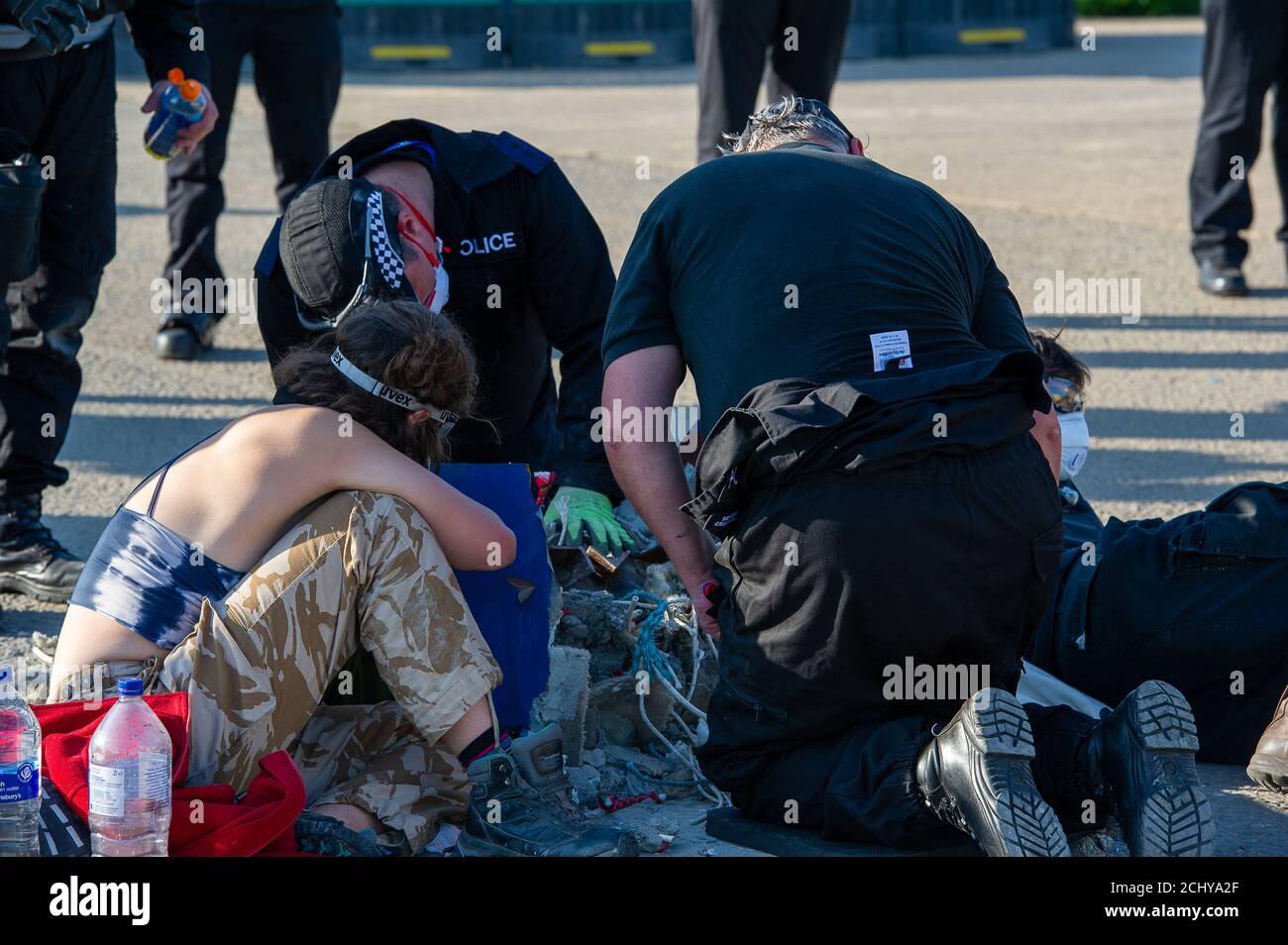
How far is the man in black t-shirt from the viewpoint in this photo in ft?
8.37

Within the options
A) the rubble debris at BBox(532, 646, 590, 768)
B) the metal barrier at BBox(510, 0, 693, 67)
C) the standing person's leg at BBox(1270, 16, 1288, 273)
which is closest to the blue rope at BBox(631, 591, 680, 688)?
the rubble debris at BBox(532, 646, 590, 768)

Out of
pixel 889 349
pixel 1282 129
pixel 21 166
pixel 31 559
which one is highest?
pixel 21 166

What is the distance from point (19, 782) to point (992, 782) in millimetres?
1486

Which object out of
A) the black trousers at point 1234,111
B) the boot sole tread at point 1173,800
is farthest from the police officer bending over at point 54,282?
the black trousers at point 1234,111

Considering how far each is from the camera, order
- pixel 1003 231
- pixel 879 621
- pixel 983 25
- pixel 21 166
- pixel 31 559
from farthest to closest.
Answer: pixel 983 25 < pixel 1003 231 < pixel 31 559 < pixel 21 166 < pixel 879 621

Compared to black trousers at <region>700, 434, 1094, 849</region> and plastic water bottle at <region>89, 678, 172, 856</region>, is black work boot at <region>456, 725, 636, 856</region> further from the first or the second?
plastic water bottle at <region>89, 678, 172, 856</region>

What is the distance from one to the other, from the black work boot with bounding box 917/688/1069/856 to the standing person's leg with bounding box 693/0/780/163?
391cm

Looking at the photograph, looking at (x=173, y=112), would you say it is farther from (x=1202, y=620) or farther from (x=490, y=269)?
(x=1202, y=620)

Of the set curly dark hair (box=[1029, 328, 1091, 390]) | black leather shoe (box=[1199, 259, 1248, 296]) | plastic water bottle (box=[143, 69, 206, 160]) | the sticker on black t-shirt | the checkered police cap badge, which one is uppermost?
plastic water bottle (box=[143, 69, 206, 160])

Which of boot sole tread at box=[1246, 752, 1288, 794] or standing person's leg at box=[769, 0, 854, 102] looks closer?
boot sole tread at box=[1246, 752, 1288, 794]

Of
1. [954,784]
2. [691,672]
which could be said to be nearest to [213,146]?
[691,672]

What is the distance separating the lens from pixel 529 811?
9.73 feet

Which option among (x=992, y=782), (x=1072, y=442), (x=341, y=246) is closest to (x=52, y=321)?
(x=341, y=246)

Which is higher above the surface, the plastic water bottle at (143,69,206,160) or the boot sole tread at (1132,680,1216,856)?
the plastic water bottle at (143,69,206,160)
